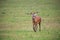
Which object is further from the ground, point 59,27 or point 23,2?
point 23,2

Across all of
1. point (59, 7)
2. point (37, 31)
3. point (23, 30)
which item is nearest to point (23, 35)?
point (23, 30)

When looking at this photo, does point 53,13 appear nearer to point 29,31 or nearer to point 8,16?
point 29,31

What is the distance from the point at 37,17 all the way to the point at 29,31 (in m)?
0.22

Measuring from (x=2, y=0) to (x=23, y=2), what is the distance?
0.29 m

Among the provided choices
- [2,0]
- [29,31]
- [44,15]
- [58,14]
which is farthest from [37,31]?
[2,0]

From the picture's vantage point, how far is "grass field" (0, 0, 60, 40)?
1.99 meters

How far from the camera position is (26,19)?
2.02m

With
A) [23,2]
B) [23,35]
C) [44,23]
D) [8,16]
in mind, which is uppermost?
[23,2]

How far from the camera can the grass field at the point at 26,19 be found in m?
1.99

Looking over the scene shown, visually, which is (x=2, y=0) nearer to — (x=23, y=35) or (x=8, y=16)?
(x=8, y=16)

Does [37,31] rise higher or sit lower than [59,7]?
lower

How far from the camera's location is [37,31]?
2002mm

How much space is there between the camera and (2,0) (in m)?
2.02

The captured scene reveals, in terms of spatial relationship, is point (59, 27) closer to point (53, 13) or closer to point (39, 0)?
point (53, 13)
